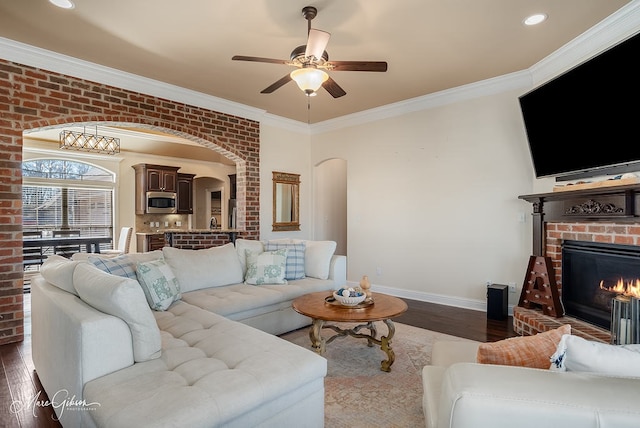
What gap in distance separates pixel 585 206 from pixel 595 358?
2383mm

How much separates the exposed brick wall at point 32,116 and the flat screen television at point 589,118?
402cm

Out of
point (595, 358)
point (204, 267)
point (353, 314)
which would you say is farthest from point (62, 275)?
point (595, 358)

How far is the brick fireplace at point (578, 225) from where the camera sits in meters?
2.54

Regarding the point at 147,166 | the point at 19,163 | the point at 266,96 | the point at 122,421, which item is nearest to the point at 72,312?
the point at 122,421

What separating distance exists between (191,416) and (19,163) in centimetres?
334

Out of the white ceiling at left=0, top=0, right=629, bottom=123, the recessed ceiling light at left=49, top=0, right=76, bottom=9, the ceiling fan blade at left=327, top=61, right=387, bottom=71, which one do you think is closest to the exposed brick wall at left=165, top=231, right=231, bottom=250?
the white ceiling at left=0, top=0, right=629, bottom=123

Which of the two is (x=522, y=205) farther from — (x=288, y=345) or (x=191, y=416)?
(x=191, y=416)

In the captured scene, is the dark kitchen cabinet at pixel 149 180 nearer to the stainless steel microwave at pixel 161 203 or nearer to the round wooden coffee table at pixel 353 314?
the stainless steel microwave at pixel 161 203

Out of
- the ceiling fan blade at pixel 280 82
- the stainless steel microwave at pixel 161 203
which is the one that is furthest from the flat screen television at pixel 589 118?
the stainless steel microwave at pixel 161 203

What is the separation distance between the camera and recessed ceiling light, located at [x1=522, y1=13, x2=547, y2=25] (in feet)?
8.79

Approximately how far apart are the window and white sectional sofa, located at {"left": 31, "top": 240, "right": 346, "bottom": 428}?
5.54 metres

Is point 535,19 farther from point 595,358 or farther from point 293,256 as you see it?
point 293,256

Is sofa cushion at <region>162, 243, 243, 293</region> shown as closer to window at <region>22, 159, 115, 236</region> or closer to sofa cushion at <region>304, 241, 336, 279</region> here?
sofa cushion at <region>304, 241, 336, 279</region>

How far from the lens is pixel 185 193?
826cm
